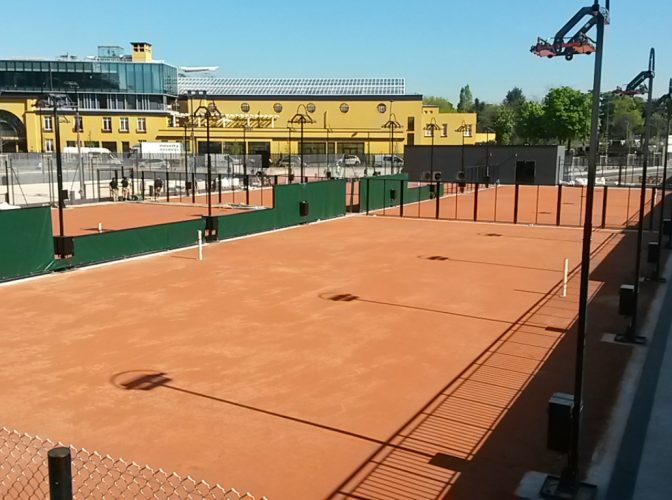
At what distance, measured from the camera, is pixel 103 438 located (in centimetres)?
935

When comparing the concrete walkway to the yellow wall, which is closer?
the concrete walkway

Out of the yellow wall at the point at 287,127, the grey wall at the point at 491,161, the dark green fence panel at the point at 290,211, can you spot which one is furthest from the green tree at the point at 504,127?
the dark green fence panel at the point at 290,211

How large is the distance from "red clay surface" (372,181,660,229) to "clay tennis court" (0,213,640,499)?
15.4m

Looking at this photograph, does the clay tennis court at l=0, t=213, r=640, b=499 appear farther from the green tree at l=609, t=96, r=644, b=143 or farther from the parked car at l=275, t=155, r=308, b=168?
the green tree at l=609, t=96, r=644, b=143

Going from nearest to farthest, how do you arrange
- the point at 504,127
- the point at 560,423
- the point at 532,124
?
the point at 560,423 → the point at 532,124 → the point at 504,127

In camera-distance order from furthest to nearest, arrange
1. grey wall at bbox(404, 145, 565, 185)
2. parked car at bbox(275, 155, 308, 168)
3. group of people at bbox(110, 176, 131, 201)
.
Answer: parked car at bbox(275, 155, 308, 168) < grey wall at bbox(404, 145, 565, 185) < group of people at bbox(110, 176, 131, 201)

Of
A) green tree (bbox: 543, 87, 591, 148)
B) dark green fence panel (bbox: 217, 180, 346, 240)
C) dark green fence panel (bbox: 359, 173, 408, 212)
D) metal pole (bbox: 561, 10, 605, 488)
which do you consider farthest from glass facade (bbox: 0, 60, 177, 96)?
metal pole (bbox: 561, 10, 605, 488)

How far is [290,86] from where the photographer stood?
12275 centimetres

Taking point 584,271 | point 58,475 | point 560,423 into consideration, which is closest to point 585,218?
point 584,271

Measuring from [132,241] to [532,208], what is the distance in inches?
1142

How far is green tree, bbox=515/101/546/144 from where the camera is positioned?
12272 centimetres

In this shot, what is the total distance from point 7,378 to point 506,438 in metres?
8.60

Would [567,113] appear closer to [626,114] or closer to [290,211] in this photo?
[626,114]

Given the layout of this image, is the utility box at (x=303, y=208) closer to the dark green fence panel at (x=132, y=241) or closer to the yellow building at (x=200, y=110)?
the dark green fence panel at (x=132, y=241)
